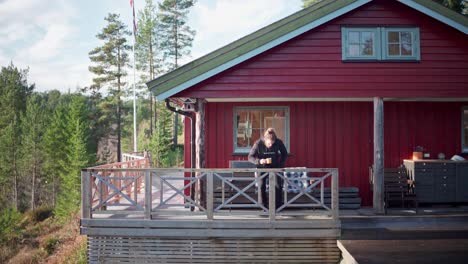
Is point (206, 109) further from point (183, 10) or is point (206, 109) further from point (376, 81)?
point (183, 10)

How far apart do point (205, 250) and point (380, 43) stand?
559 cm

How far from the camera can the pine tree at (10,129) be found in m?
33.9

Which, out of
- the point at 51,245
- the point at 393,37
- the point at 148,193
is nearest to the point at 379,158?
the point at 393,37

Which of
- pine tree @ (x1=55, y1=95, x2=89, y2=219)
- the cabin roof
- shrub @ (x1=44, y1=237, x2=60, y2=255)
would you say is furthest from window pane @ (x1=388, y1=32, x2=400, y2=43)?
pine tree @ (x1=55, y1=95, x2=89, y2=219)

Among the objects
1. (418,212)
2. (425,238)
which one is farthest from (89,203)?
(418,212)

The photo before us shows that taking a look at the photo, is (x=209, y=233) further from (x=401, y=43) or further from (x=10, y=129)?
(x=10, y=129)

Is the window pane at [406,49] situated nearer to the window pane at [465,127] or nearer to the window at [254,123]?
the window pane at [465,127]

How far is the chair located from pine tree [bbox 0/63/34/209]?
32.2m

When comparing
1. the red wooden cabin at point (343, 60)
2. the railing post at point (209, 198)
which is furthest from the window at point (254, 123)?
the railing post at point (209, 198)

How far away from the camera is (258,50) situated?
8.32 metres

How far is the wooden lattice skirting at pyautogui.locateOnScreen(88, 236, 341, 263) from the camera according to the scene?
23.6 ft

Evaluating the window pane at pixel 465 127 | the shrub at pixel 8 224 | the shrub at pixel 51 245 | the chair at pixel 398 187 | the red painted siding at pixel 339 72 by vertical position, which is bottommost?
the shrub at pixel 8 224

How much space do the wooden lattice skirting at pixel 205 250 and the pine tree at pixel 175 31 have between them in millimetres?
32033

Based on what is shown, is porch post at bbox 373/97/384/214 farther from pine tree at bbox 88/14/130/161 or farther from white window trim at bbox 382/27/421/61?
pine tree at bbox 88/14/130/161
